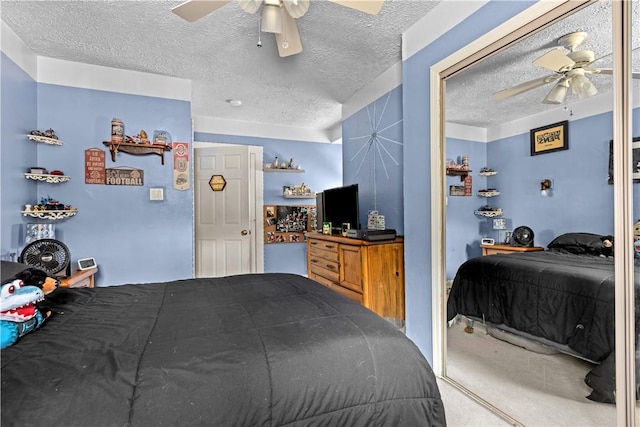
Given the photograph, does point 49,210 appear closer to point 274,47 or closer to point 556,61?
point 274,47

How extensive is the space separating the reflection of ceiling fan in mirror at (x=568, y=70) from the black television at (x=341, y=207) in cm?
167

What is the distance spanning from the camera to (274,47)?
2580 mm

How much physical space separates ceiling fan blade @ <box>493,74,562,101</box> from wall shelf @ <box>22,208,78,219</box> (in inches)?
137

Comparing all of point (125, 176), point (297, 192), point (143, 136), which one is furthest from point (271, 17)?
point (297, 192)

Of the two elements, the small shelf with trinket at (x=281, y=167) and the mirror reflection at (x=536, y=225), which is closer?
the mirror reflection at (x=536, y=225)

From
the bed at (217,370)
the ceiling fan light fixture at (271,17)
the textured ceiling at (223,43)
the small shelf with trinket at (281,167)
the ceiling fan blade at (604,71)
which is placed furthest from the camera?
the small shelf with trinket at (281,167)

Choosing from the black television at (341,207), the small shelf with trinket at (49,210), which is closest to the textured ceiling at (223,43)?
the black television at (341,207)

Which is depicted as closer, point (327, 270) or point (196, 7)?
point (196, 7)

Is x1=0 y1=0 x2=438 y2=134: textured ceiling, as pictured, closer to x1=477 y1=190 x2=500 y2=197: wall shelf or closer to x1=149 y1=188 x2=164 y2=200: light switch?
x1=149 y1=188 x2=164 y2=200: light switch

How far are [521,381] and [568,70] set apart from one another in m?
1.70

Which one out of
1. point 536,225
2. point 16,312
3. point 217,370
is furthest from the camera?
point 536,225

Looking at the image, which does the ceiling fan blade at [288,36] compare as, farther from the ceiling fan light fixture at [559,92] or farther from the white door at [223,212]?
the white door at [223,212]

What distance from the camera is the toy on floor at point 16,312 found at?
36.7 inches

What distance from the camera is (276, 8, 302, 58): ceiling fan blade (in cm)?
187
